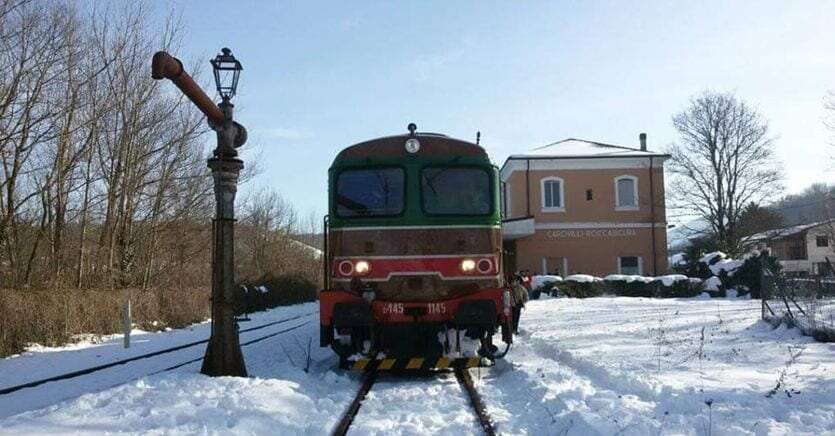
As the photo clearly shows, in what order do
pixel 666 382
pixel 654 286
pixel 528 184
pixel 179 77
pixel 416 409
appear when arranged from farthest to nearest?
pixel 528 184 → pixel 654 286 → pixel 179 77 → pixel 666 382 → pixel 416 409

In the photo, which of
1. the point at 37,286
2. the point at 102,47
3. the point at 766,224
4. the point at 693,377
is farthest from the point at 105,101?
the point at 766,224

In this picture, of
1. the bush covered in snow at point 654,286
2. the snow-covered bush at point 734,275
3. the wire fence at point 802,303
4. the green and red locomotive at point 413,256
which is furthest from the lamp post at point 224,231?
the bush covered in snow at point 654,286

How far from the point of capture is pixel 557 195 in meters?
38.7

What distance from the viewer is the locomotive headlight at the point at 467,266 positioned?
31.0ft

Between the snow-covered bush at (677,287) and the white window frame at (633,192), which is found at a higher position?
the white window frame at (633,192)

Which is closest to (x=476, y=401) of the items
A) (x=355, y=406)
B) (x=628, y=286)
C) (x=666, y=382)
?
(x=355, y=406)

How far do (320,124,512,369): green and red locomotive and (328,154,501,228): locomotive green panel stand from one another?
0.01 metres

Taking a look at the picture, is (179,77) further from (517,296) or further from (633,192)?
(633,192)

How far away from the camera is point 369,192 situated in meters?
9.90

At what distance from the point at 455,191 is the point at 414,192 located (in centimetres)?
59

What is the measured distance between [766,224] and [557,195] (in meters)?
15.3

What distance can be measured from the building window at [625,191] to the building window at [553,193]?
120 inches

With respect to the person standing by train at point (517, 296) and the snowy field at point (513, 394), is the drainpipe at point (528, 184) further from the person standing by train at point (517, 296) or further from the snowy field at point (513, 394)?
the snowy field at point (513, 394)

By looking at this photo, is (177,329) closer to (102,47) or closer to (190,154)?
(190,154)
